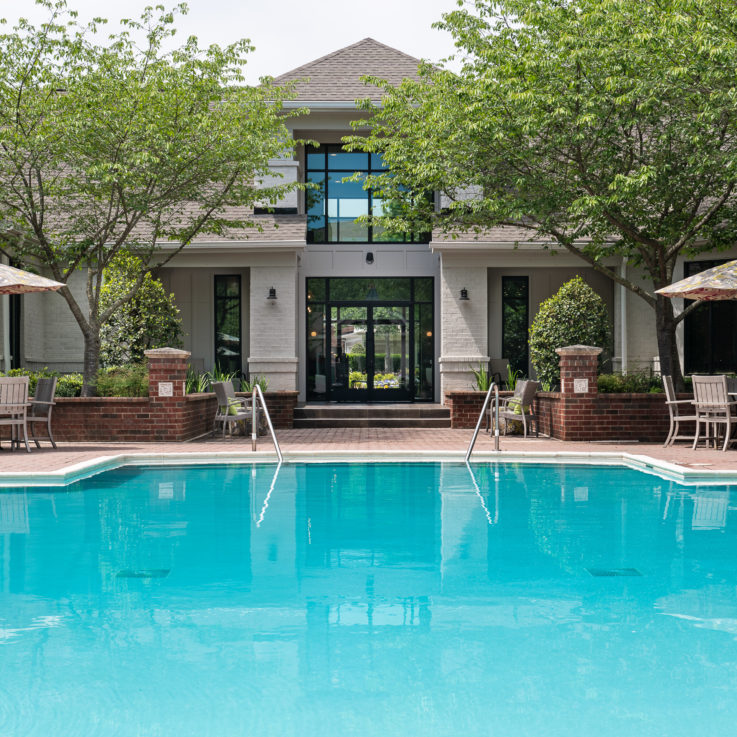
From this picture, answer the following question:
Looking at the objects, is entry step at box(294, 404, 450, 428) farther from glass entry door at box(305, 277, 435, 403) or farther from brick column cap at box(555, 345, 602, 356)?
brick column cap at box(555, 345, 602, 356)

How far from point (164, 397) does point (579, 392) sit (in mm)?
6983

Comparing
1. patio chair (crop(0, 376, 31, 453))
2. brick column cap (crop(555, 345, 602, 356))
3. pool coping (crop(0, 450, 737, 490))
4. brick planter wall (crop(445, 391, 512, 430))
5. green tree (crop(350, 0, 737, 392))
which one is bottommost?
pool coping (crop(0, 450, 737, 490))

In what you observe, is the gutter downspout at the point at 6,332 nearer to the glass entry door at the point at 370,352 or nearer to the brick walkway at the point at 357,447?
the brick walkway at the point at 357,447

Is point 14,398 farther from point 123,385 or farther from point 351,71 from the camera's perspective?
point 351,71

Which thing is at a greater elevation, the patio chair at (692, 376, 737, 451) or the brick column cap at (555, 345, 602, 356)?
the brick column cap at (555, 345, 602, 356)

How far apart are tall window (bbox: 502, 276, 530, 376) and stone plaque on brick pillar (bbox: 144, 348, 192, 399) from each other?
9.26 m

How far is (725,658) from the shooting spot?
4.17 meters

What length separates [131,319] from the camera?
18.8m

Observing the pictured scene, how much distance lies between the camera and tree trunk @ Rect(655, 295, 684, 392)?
1523 cm

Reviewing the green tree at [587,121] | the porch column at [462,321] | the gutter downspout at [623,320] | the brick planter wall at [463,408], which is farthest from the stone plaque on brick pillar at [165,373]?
the gutter downspout at [623,320]

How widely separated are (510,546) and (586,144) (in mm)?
9757

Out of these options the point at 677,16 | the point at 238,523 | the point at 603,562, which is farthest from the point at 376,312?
the point at 603,562

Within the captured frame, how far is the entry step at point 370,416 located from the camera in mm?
18562

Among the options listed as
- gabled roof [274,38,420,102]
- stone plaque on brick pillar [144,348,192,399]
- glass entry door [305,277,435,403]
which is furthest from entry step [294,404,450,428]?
gabled roof [274,38,420,102]
